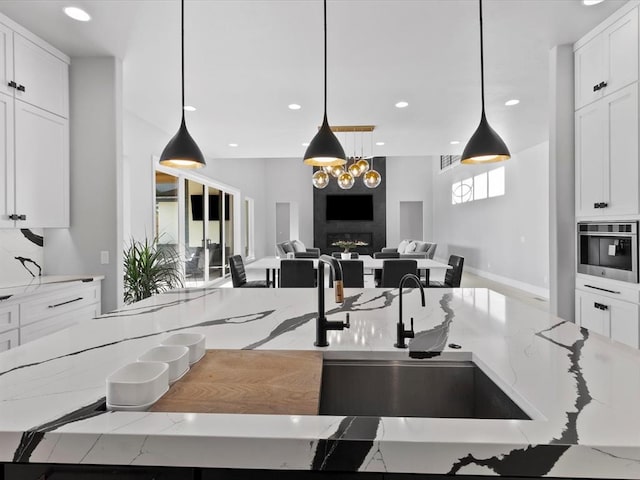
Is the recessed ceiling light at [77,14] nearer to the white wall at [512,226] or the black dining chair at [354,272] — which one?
the black dining chair at [354,272]

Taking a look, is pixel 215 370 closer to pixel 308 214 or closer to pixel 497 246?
pixel 497 246

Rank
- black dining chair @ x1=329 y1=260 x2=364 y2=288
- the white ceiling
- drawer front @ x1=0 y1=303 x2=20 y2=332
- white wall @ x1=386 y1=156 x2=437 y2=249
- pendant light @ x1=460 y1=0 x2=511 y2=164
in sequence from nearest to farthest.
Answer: pendant light @ x1=460 y1=0 x2=511 y2=164 → drawer front @ x1=0 y1=303 x2=20 y2=332 → the white ceiling → black dining chair @ x1=329 y1=260 x2=364 y2=288 → white wall @ x1=386 y1=156 x2=437 y2=249

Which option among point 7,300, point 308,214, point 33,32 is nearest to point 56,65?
point 33,32

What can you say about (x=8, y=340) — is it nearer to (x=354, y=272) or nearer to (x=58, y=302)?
(x=58, y=302)

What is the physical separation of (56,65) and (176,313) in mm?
2573

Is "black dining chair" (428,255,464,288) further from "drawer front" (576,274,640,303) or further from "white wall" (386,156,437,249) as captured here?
"white wall" (386,156,437,249)

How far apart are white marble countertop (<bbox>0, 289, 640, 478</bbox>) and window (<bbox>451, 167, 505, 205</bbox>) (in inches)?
306

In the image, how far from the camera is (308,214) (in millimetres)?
12641

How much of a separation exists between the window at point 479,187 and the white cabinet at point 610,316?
5820 millimetres

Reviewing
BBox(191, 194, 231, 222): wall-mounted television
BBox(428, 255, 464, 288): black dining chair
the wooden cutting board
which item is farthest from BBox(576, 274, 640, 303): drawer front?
BBox(191, 194, 231, 222): wall-mounted television

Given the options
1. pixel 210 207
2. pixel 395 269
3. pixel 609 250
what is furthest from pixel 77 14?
pixel 210 207

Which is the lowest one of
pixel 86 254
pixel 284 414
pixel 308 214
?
pixel 284 414

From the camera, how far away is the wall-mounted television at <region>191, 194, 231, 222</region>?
22.8 ft

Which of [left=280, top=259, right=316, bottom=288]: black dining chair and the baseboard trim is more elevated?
[left=280, top=259, right=316, bottom=288]: black dining chair
